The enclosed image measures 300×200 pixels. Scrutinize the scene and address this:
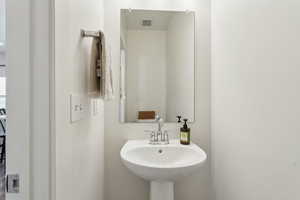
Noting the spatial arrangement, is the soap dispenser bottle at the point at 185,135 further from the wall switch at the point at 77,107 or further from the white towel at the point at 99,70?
the wall switch at the point at 77,107

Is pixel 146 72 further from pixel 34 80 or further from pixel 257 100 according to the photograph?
pixel 34 80

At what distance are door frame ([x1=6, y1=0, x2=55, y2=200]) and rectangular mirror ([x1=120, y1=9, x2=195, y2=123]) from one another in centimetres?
103

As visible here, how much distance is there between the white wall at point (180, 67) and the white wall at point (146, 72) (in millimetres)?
55

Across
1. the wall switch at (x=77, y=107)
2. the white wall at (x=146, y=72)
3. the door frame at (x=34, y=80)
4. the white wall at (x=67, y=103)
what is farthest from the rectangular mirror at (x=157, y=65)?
the door frame at (x=34, y=80)

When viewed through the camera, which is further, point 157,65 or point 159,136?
point 157,65

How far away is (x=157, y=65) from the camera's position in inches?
66.1

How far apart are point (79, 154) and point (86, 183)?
22cm

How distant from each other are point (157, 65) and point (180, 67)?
208 millimetres

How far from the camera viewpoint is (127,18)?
165 cm

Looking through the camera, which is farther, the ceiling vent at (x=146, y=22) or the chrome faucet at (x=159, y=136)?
the ceiling vent at (x=146, y=22)

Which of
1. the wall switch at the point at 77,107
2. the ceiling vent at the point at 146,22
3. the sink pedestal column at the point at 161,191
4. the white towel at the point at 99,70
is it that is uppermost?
the ceiling vent at the point at 146,22

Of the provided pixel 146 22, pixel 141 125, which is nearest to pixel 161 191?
pixel 141 125

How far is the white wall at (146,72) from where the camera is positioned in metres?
1.67

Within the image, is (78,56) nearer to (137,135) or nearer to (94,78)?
(94,78)
